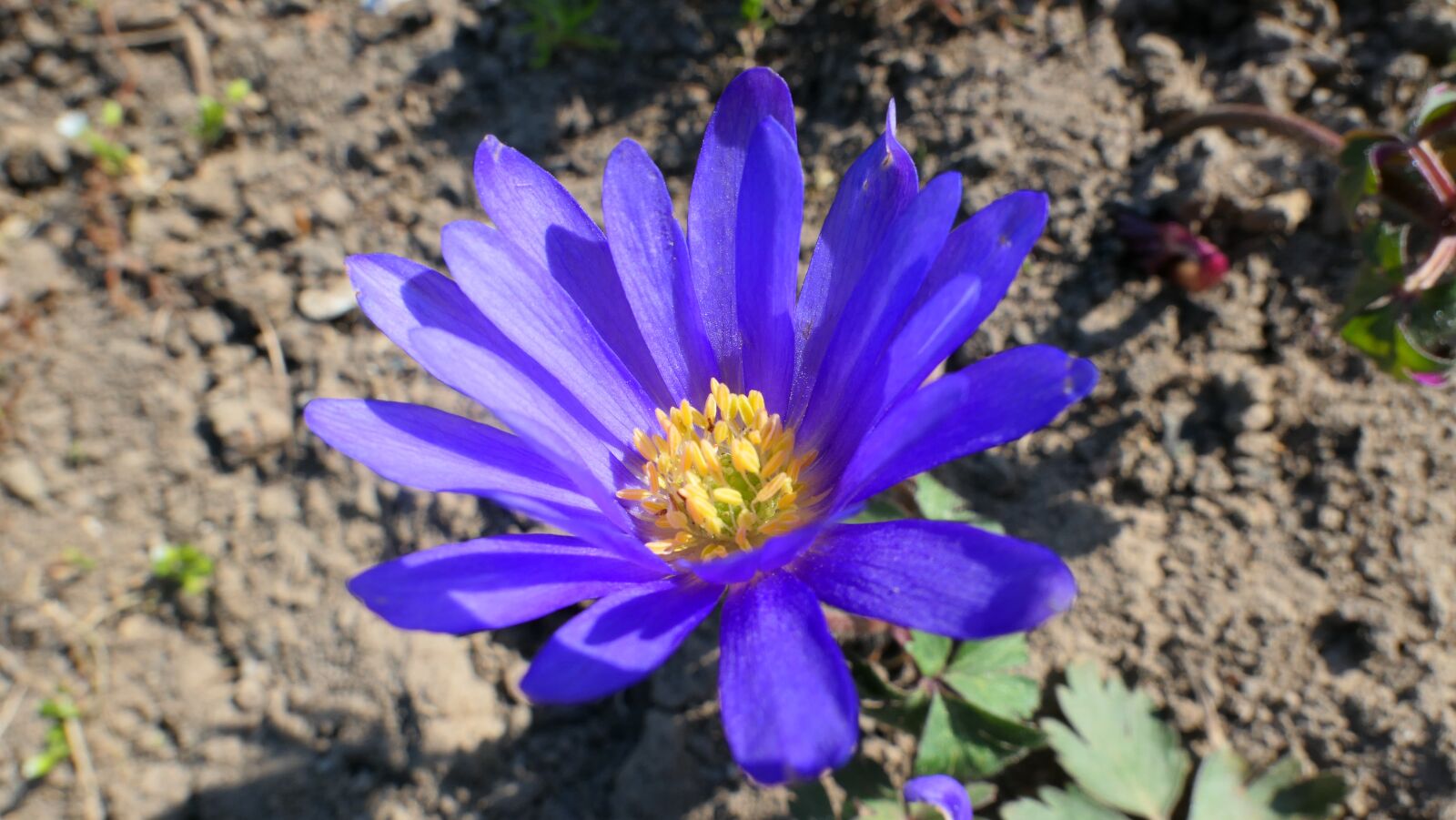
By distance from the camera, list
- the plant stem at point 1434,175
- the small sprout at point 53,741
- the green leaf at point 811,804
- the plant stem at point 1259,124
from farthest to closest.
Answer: the small sprout at point 53,741
the plant stem at point 1259,124
the plant stem at point 1434,175
the green leaf at point 811,804

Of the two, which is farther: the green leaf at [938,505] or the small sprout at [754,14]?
the small sprout at [754,14]

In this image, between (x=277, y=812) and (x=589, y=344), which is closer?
(x=589, y=344)

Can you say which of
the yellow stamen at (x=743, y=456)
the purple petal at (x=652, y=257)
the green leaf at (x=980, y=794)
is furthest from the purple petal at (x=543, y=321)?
the green leaf at (x=980, y=794)

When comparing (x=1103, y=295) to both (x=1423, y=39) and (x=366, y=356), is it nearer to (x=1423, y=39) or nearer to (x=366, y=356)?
(x=1423, y=39)

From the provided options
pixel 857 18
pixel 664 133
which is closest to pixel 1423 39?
pixel 857 18

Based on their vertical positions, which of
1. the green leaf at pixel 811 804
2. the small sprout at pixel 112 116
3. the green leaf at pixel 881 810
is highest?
the small sprout at pixel 112 116

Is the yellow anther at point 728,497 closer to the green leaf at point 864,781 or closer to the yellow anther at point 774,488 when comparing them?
the yellow anther at point 774,488
